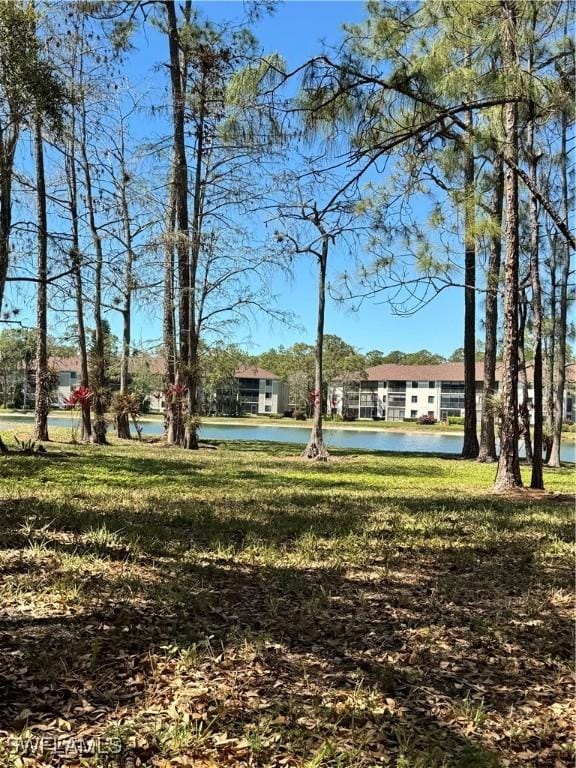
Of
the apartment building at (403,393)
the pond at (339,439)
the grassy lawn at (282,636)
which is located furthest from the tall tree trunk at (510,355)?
the apartment building at (403,393)

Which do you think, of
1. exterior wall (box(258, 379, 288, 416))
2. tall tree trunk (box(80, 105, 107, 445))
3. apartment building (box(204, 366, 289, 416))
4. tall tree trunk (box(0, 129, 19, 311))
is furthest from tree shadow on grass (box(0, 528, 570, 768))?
exterior wall (box(258, 379, 288, 416))

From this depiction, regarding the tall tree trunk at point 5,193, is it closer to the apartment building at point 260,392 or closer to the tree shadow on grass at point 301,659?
the tree shadow on grass at point 301,659

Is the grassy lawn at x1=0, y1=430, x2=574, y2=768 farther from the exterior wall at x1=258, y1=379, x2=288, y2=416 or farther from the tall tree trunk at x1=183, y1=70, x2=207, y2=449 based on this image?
the exterior wall at x1=258, y1=379, x2=288, y2=416

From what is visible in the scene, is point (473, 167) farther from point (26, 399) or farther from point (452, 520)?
point (26, 399)

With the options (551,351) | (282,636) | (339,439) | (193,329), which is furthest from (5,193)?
(339,439)

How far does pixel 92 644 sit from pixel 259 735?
2.97 ft

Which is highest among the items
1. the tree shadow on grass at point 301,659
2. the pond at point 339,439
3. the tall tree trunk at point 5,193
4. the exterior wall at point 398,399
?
the tall tree trunk at point 5,193

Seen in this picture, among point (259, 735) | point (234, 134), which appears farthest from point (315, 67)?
point (259, 735)

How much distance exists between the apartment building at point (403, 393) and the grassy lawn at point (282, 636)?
2154 inches

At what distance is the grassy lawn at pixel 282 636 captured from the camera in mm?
2059

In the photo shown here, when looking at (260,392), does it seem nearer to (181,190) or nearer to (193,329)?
(193,329)

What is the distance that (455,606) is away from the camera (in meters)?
3.40

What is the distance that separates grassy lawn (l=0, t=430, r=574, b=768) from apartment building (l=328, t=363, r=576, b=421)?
5470 centimetres

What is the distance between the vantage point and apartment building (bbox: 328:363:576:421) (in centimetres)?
6181
